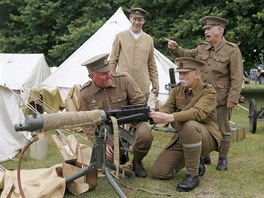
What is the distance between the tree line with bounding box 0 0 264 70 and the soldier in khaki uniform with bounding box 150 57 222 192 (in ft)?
32.3

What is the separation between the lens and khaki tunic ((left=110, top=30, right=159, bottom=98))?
5609 mm

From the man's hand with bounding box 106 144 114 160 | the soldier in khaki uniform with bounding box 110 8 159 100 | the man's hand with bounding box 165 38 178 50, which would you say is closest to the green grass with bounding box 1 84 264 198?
the man's hand with bounding box 106 144 114 160

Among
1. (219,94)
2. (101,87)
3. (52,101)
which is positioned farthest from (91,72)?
(52,101)

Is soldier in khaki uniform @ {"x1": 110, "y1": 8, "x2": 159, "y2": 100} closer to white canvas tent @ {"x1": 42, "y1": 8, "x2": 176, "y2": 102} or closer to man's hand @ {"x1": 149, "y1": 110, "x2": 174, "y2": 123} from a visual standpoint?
man's hand @ {"x1": 149, "y1": 110, "x2": 174, "y2": 123}

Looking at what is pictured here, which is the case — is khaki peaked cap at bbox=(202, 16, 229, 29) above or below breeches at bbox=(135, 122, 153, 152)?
above

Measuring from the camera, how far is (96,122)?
10.6 feet

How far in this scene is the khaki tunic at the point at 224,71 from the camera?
4.69m

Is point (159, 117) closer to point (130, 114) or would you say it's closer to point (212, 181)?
point (130, 114)

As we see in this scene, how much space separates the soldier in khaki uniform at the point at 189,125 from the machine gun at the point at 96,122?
0.48 meters

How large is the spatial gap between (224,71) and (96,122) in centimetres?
199

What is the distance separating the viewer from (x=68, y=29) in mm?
16172

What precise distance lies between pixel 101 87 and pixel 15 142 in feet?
7.14

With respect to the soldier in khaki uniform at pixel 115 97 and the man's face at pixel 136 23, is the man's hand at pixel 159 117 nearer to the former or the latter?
the soldier in khaki uniform at pixel 115 97

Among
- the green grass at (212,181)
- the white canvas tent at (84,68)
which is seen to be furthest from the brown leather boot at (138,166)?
the white canvas tent at (84,68)
